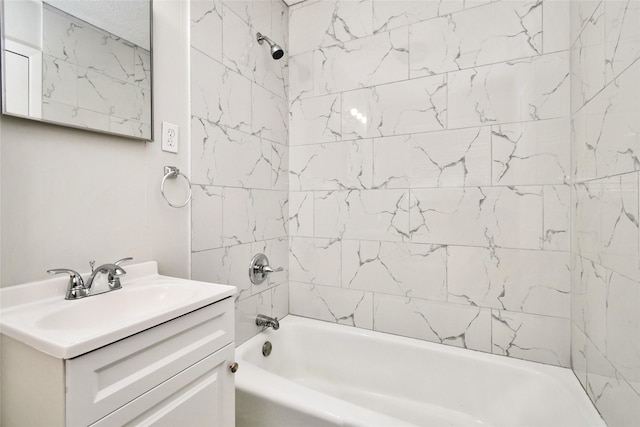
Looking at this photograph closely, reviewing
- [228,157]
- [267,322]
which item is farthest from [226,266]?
[228,157]

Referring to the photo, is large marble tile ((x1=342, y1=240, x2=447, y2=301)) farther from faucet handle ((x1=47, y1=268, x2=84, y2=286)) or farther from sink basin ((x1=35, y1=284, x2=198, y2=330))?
faucet handle ((x1=47, y1=268, x2=84, y2=286))

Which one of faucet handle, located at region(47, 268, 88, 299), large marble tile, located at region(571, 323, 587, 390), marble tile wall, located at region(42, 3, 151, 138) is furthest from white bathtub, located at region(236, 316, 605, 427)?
marble tile wall, located at region(42, 3, 151, 138)

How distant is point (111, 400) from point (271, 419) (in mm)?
732

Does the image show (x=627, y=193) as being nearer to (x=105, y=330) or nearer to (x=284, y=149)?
(x=105, y=330)

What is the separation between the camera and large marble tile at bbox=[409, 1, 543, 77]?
149 cm

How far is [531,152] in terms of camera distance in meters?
1.48

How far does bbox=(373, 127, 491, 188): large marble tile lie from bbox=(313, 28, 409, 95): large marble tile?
0.40 metres

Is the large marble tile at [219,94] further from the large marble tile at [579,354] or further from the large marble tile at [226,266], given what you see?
the large marble tile at [579,354]

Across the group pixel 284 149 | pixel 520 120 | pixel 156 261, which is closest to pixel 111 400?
pixel 156 261

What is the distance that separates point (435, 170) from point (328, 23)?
1224 millimetres

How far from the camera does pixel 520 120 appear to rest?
150 centimetres

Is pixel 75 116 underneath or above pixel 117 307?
above

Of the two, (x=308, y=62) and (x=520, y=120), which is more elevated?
(x=308, y=62)

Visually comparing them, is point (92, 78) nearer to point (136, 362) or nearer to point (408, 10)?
point (136, 362)
